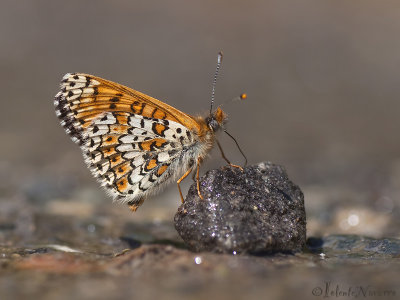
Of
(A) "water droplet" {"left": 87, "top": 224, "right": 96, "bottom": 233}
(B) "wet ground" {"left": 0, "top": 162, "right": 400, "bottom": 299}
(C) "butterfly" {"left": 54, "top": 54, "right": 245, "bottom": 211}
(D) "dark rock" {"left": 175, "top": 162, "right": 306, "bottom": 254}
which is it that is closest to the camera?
(B) "wet ground" {"left": 0, "top": 162, "right": 400, "bottom": 299}

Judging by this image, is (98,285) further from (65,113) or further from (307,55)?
(307,55)

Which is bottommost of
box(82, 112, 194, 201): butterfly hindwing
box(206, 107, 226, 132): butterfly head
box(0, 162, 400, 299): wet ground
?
box(0, 162, 400, 299): wet ground

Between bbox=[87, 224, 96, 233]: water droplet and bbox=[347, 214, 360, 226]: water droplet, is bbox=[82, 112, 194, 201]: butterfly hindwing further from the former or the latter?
bbox=[347, 214, 360, 226]: water droplet

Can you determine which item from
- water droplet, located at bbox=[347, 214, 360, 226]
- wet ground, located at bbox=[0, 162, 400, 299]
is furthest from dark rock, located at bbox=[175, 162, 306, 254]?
water droplet, located at bbox=[347, 214, 360, 226]

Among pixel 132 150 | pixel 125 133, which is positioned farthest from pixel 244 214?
pixel 125 133

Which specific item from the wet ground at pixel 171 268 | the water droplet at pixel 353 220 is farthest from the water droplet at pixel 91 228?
the water droplet at pixel 353 220

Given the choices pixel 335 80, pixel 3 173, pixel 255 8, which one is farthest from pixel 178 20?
pixel 3 173

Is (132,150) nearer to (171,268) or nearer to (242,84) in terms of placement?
(171,268)

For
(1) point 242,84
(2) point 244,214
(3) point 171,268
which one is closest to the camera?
(3) point 171,268
